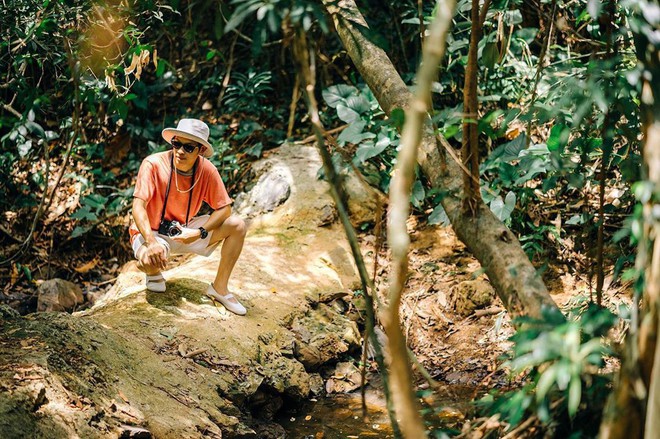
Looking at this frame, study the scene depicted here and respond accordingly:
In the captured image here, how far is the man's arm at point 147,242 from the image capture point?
4.12 m

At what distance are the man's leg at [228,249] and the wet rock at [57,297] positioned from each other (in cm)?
195

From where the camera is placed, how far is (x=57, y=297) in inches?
223

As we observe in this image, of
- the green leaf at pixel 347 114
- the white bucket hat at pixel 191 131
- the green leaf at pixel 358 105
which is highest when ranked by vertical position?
the green leaf at pixel 358 105

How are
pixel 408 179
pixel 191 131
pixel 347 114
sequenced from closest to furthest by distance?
1. pixel 408 179
2. pixel 191 131
3. pixel 347 114

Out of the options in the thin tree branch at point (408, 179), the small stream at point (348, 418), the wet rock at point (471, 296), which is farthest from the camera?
the wet rock at point (471, 296)

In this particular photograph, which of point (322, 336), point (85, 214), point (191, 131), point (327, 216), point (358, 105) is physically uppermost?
point (358, 105)

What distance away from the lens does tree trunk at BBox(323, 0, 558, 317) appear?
92.4 inches

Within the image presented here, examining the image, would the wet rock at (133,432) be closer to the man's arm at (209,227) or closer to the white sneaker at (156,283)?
the white sneaker at (156,283)

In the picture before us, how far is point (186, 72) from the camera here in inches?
320

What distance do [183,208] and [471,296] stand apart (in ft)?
7.41

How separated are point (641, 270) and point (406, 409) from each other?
832mm

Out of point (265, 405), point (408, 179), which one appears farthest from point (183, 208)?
point (408, 179)

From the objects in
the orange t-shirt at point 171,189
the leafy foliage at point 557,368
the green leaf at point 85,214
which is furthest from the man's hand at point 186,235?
the leafy foliage at point 557,368

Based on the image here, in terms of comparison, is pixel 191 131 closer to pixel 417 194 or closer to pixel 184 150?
pixel 184 150
